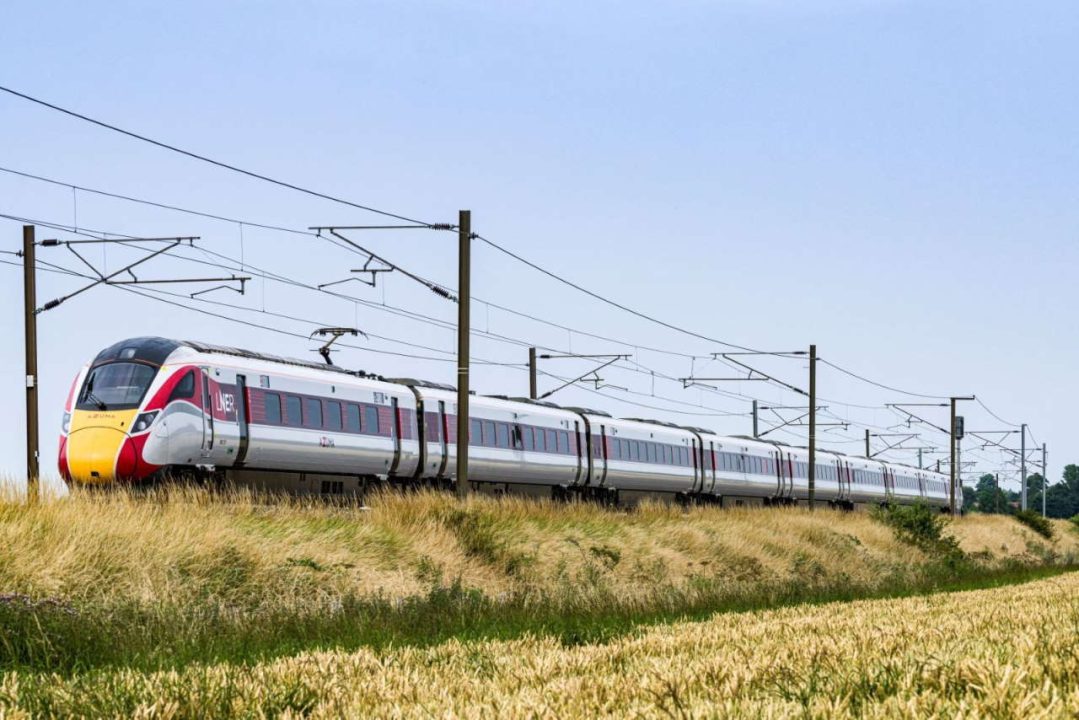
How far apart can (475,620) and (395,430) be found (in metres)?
19.1

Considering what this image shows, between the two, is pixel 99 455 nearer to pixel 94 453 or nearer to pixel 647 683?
pixel 94 453

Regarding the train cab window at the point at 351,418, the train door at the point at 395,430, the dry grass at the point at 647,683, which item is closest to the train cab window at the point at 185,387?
the train cab window at the point at 351,418

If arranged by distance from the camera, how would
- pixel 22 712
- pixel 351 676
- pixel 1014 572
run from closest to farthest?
pixel 22 712
pixel 351 676
pixel 1014 572

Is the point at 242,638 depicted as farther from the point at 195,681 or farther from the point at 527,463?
the point at 527,463

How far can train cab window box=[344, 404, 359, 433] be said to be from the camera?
100ft

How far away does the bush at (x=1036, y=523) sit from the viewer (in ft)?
238

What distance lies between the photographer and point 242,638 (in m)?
11.2

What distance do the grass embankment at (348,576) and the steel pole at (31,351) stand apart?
7605 mm

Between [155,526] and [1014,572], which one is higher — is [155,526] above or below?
above

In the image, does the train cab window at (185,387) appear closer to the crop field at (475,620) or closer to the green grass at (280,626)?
the crop field at (475,620)

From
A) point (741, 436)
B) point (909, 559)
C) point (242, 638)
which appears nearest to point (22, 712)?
point (242, 638)

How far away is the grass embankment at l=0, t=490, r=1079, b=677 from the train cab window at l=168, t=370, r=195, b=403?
4277mm

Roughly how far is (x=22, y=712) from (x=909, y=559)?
35959 millimetres

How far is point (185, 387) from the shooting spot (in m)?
25.7
